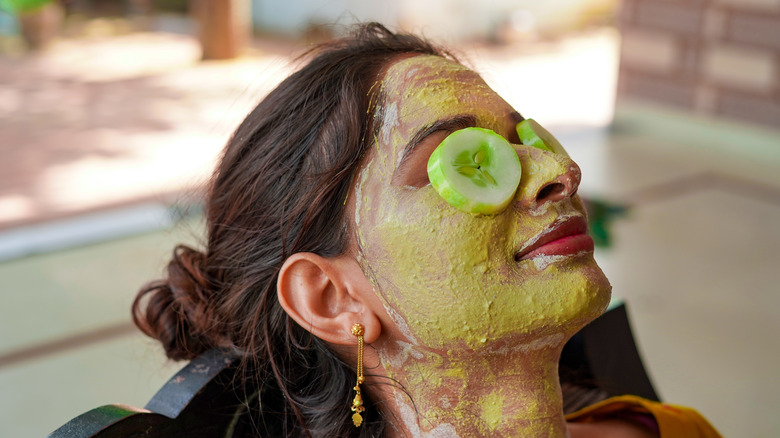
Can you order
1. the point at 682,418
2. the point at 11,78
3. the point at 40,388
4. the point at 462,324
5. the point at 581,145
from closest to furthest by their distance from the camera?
the point at 462,324 < the point at 682,418 < the point at 40,388 < the point at 581,145 < the point at 11,78

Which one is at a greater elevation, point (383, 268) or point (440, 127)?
point (440, 127)

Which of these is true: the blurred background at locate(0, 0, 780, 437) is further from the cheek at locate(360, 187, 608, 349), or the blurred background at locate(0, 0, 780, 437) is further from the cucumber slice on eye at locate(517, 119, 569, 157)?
the cheek at locate(360, 187, 608, 349)

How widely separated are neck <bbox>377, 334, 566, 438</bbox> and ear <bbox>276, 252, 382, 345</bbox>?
8 centimetres

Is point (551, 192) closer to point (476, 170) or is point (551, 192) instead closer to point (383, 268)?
point (476, 170)

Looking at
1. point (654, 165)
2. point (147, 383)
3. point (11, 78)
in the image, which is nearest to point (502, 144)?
point (147, 383)

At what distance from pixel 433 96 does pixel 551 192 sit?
0.24 meters

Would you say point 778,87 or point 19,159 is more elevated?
point 778,87

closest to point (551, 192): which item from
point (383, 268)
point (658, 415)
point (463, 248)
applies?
point (463, 248)

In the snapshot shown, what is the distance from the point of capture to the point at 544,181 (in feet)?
3.71

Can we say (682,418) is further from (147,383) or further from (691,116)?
(691,116)

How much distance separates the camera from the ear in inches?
46.1

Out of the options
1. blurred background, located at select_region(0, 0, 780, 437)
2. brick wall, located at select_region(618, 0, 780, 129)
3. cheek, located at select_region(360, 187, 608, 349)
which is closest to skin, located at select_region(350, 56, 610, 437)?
cheek, located at select_region(360, 187, 608, 349)

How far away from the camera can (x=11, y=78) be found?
21.9 ft

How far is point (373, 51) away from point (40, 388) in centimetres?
172
